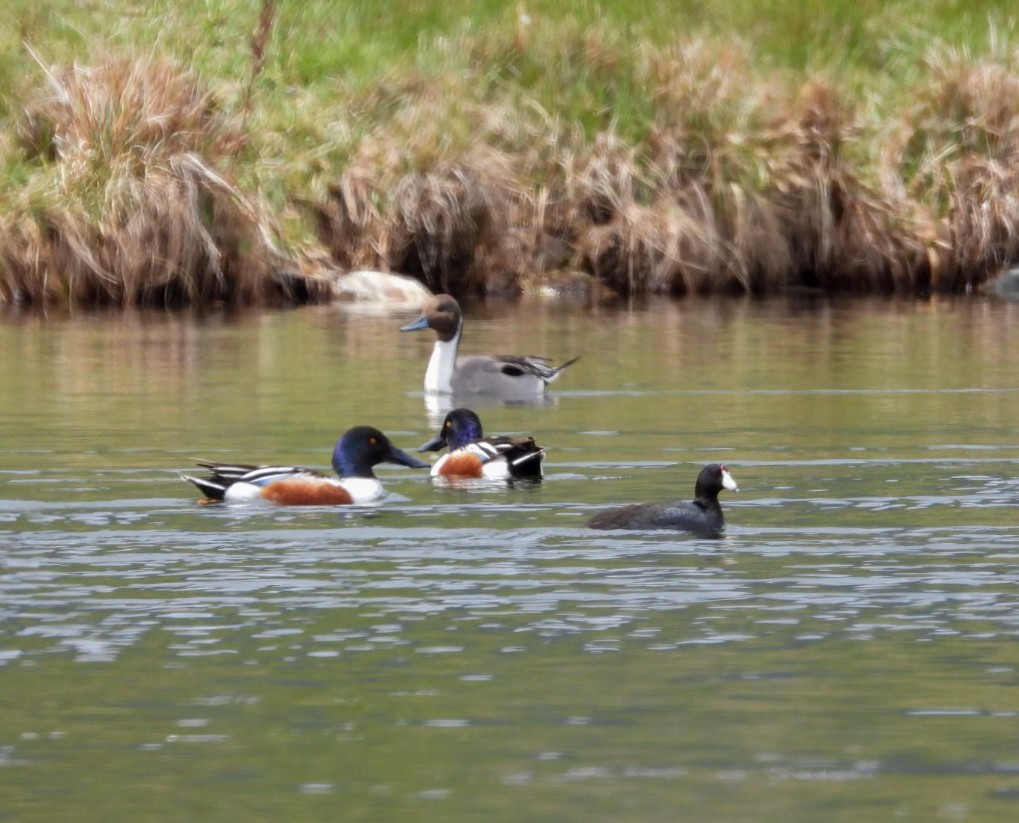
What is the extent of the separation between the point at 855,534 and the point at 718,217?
50.7 feet

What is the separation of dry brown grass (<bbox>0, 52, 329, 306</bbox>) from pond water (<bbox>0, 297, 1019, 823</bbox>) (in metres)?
7.07

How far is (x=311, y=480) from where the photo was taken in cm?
1086

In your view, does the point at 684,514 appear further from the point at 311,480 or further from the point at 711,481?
the point at 311,480

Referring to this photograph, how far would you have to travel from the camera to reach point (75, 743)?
21.0 ft

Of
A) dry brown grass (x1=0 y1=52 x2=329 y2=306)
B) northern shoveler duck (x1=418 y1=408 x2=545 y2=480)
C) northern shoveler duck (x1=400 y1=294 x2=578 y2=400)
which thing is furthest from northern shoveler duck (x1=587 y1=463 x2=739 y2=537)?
dry brown grass (x1=0 y1=52 x2=329 y2=306)

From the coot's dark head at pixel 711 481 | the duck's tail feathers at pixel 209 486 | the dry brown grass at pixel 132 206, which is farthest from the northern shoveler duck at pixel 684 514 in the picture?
the dry brown grass at pixel 132 206

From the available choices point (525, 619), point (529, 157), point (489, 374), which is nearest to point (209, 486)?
point (525, 619)

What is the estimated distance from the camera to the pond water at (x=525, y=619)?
601cm

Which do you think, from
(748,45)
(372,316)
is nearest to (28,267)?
(372,316)

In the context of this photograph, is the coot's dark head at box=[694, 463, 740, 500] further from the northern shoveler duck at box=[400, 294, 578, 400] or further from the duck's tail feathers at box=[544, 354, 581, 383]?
the duck's tail feathers at box=[544, 354, 581, 383]

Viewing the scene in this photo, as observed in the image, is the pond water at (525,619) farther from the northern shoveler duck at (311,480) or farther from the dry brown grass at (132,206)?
the dry brown grass at (132,206)

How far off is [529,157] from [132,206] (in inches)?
200

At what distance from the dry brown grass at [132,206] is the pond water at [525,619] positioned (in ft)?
23.2

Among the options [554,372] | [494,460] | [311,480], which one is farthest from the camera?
[554,372]
